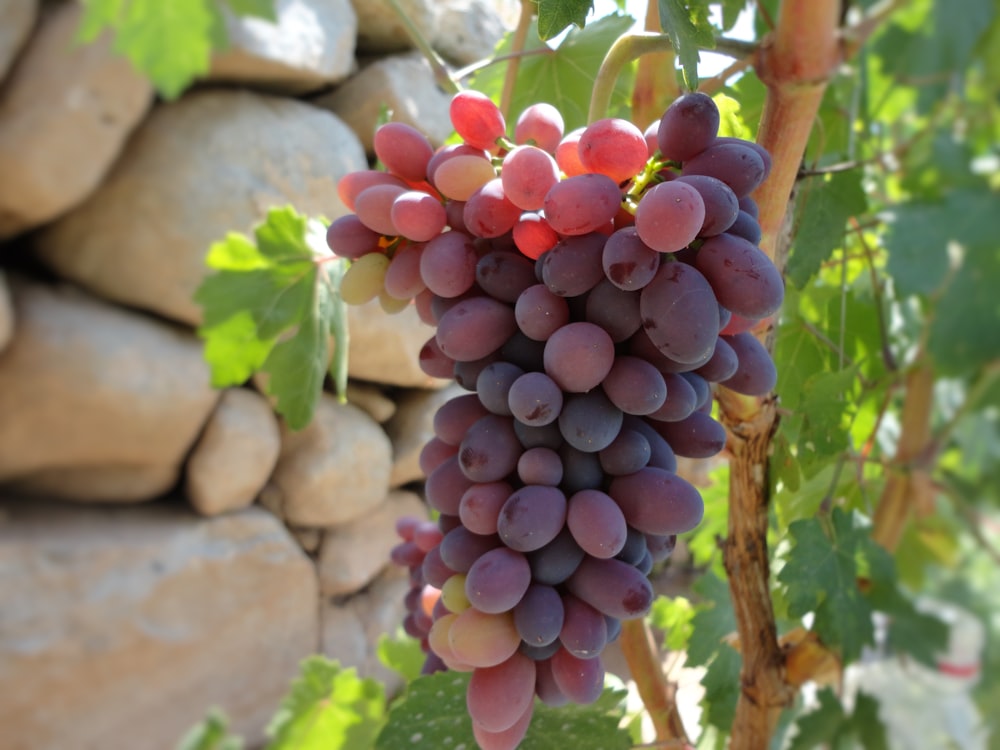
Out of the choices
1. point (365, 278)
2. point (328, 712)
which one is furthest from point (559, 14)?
point (328, 712)

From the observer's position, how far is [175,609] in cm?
140

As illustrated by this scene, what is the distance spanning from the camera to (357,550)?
5.38ft

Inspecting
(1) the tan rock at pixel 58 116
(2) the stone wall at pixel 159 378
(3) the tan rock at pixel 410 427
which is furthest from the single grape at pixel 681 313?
(3) the tan rock at pixel 410 427

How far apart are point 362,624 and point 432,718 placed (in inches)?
56.7

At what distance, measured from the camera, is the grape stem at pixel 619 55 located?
0.28 m

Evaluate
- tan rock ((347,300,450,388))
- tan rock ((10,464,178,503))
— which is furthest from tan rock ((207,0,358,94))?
tan rock ((10,464,178,503))

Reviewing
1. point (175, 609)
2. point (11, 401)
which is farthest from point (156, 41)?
point (175, 609)

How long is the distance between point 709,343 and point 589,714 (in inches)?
8.3

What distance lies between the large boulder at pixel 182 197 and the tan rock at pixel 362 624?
79cm

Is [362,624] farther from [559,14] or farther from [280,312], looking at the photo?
[559,14]

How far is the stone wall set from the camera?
1241 mm

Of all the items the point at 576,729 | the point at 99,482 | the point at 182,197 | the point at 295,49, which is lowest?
the point at 99,482

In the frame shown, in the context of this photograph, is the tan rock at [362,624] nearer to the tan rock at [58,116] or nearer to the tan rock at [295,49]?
the tan rock at [58,116]

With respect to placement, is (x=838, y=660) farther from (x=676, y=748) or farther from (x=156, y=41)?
(x=156, y=41)
